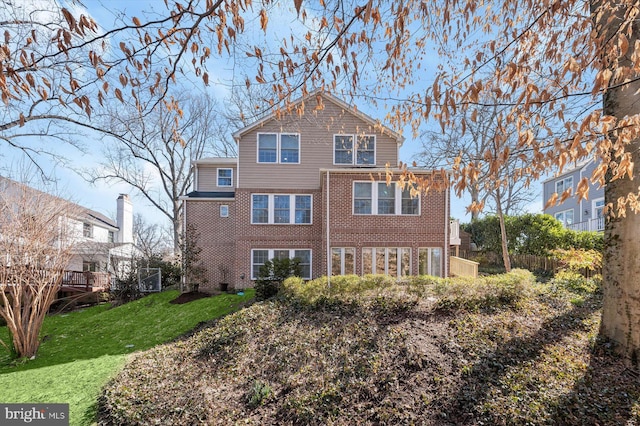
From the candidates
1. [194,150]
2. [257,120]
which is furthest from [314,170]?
[194,150]

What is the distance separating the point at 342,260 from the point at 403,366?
723 cm

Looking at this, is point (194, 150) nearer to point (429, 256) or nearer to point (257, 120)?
point (257, 120)

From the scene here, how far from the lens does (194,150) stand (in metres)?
22.1

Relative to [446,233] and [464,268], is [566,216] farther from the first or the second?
[446,233]

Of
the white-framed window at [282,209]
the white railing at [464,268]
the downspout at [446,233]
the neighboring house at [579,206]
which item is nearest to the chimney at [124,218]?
the white-framed window at [282,209]

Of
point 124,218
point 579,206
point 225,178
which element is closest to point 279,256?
point 225,178

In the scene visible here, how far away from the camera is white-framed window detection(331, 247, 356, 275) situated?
11.8 meters

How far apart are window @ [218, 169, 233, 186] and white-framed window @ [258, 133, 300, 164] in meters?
3.49

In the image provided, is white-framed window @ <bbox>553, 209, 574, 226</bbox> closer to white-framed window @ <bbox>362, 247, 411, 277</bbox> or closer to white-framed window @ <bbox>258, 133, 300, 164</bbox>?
white-framed window @ <bbox>362, 247, 411, 277</bbox>

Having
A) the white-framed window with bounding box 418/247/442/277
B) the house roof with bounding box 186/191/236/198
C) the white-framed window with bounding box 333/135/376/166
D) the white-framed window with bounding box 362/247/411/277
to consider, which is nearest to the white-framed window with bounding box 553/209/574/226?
the white-framed window with bounding box 418/247/442/277

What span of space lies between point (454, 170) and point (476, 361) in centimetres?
312

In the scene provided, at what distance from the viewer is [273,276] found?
9805 mm

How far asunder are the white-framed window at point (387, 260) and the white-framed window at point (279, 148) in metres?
4.88

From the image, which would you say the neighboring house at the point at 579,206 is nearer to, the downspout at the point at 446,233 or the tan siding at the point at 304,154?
the downspout at the point at 446,233
